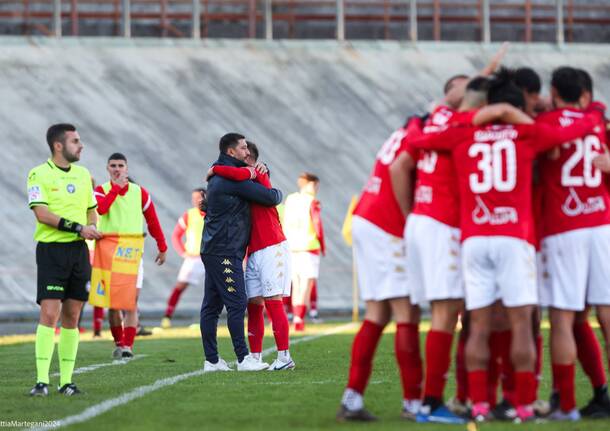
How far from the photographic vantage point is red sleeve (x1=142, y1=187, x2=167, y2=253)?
1724 centimetres

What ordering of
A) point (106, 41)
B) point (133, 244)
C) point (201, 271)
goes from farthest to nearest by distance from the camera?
point (106, 41) < point (201, 271) < point (133, 244)

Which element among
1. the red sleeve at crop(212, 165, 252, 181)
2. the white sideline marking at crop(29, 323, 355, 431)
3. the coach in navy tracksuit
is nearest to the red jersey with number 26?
the white sideline marking at crop(29, 323, 355, 431)

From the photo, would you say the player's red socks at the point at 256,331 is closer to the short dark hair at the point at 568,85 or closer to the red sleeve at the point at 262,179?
the red sleeve at the point at 262,179

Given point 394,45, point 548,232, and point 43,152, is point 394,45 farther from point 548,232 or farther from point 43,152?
point 548,232

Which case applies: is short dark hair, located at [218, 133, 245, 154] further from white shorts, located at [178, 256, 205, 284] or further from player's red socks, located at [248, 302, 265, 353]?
white shorts, located at [178, 256, 205, 284]

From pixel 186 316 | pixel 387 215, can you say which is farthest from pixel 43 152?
pixel 387 215

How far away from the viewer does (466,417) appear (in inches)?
384

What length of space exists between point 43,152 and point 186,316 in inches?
330

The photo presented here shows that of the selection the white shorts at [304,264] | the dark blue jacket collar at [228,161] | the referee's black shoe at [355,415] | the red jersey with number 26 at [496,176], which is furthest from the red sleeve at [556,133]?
the white shorts at [304,264]

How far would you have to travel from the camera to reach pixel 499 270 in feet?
30.7

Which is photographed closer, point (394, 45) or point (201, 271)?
point (201, 271)

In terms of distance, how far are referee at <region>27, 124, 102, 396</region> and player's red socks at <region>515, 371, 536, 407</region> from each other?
413 centimetres

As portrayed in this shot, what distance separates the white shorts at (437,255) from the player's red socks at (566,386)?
854 mm

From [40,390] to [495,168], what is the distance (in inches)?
185
